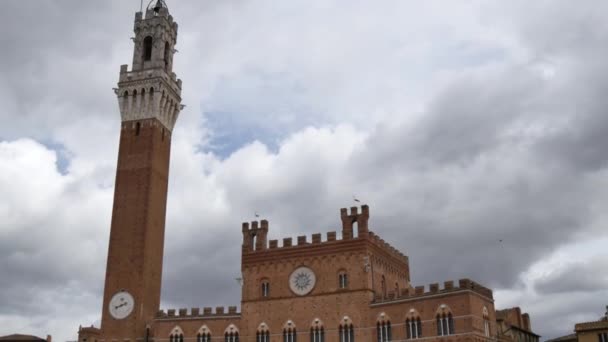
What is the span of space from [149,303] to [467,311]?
Result: 30.9 metres

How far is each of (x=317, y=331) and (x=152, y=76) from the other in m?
34.5

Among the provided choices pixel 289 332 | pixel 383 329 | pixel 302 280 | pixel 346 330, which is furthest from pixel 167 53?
pixel 383 329

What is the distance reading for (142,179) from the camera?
6688 centimetres

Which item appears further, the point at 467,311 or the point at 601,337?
the point at 601,337

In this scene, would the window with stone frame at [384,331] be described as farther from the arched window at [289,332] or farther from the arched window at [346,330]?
the arched window at [289,332]

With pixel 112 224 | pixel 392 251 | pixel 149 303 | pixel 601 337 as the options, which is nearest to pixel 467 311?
pixel 392 251

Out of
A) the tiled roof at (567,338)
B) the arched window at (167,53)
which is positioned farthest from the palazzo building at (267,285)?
the tiled roof at (567,338)

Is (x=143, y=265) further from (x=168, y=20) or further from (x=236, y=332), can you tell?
(x=168, y=20)

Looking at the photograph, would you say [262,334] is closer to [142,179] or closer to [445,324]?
[445,324]

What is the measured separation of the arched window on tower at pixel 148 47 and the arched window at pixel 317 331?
122 feet

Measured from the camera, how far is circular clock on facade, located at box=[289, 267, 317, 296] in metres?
58.2

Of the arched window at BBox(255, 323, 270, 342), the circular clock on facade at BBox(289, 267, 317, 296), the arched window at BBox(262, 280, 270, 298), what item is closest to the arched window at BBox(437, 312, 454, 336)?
the circular clock on facade at BBox(289, 267, 317, 296)

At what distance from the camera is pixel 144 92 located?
71.4 m

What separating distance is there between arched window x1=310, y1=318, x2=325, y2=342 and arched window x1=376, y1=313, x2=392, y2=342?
5085mm
